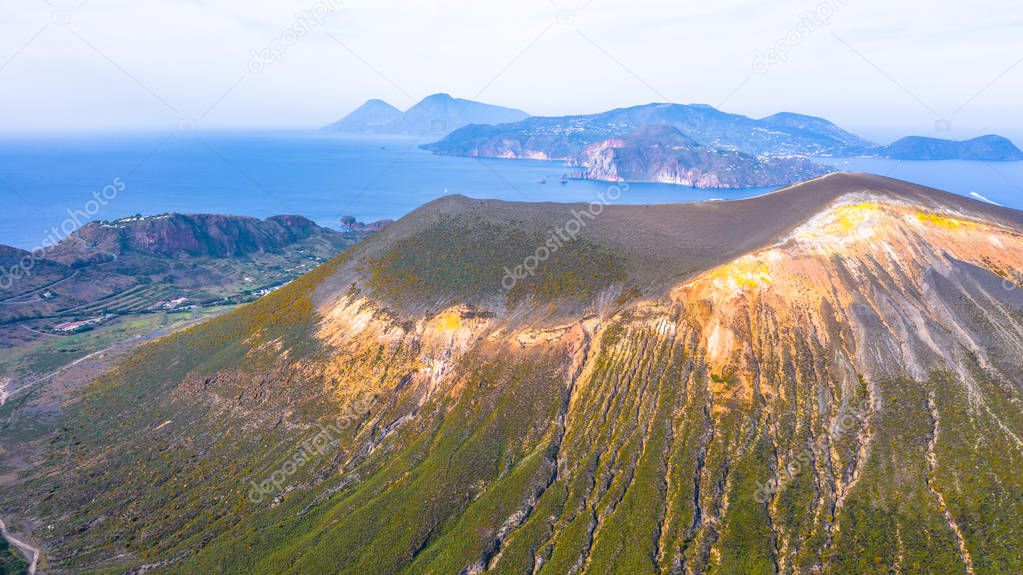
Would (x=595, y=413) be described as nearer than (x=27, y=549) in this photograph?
No

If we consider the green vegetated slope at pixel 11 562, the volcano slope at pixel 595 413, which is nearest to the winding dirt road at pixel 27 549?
the green vegetated slope at pixel 11 562

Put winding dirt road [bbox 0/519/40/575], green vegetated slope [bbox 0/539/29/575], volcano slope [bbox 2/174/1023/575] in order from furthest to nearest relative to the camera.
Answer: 1. winding dirt road [bbox 0/519/40/575]
2. green vegetated slope [bbox 0/539/29/575]
3. volcano slope [bbox 2/174/1023/575]

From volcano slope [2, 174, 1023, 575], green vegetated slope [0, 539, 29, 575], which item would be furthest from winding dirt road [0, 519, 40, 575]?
volcano slope [2, 174, 1023, 575]

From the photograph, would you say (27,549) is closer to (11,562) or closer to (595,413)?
(11,562)

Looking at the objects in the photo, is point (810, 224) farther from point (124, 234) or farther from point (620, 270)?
point (124, 234)

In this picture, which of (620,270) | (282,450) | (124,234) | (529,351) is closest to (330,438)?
(282,450)

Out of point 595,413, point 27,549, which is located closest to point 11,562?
point 27,549

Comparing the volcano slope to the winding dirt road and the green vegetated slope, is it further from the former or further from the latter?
the green vegetated slope

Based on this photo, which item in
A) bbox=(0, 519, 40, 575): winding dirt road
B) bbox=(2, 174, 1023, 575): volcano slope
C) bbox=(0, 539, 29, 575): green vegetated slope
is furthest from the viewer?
bbox=(0, 519, 40, 575): winding dirt road
